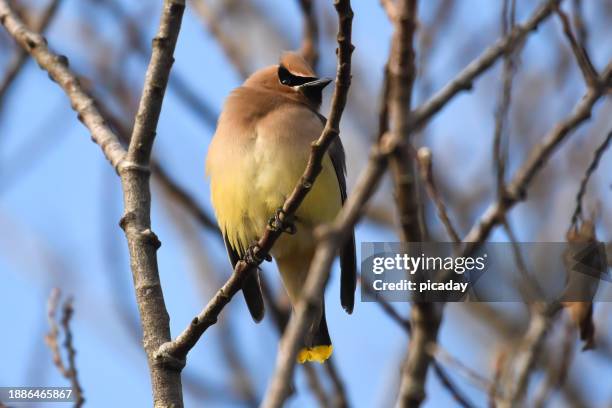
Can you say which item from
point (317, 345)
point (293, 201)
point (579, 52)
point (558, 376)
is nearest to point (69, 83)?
point (293, 201)

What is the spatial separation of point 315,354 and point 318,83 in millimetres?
1492

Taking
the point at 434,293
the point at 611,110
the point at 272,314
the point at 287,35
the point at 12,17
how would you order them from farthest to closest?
the point at 287,35 → the point at 611,110 → the point at 272,314 → the point at 12,17 → the point at 434,293

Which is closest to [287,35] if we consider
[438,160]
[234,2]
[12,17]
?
[234,2]

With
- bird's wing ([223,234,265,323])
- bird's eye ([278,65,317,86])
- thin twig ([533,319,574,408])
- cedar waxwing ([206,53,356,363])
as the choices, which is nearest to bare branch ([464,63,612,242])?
thin twig ([533,319,574,408])

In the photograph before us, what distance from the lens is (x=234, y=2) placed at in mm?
8969

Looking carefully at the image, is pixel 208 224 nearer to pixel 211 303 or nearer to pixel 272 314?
pixel 272 314

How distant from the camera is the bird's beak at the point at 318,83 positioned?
5.46 metres

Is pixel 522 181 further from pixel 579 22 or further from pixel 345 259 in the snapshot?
pixel 345 259

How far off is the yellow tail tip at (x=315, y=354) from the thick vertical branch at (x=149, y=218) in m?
1.55

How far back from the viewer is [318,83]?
552cm

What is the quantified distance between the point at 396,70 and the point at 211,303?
1.74 meters

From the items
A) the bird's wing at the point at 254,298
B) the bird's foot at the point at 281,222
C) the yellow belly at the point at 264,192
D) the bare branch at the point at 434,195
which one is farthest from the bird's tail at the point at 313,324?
the bare branch at the point at 434,195

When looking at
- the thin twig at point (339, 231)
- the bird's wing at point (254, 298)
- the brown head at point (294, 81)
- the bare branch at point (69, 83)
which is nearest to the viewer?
the thin twig at point (339, 231)

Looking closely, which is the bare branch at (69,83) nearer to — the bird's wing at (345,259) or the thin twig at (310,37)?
the bird's wing at (345,259)
